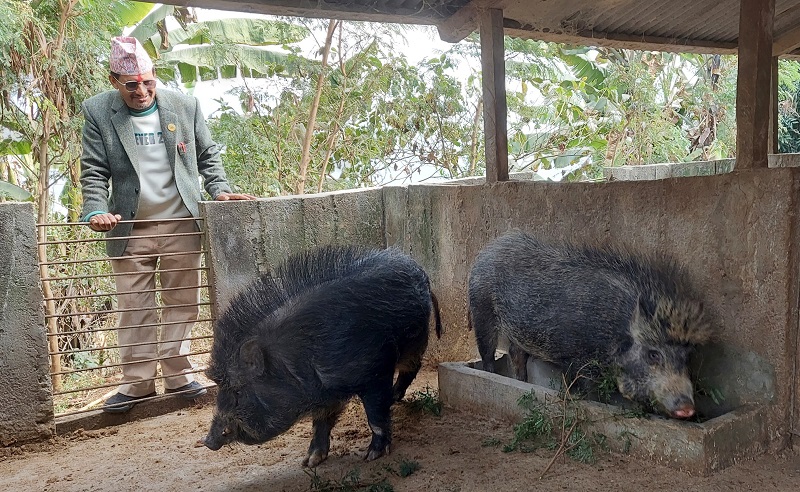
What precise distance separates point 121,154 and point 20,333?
4.44 ft

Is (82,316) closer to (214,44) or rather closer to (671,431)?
(214,44)

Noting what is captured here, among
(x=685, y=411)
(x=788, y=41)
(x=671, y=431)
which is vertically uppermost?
(x=788, y=41)

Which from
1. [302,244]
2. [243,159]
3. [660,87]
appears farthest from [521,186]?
[660,87]

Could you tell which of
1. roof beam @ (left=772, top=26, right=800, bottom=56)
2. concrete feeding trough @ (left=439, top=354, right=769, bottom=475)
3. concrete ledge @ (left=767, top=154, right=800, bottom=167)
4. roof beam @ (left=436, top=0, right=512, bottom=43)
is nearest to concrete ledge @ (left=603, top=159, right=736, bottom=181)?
concrete ledge @ (left=767, top=154, right=800, bottom=167)

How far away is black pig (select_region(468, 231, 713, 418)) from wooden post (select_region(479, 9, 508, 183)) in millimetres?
617

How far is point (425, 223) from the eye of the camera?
17.8 ft

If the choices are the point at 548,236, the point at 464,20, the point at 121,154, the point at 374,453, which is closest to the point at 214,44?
the point at 121,154

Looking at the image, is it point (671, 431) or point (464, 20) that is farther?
point (464, 20)

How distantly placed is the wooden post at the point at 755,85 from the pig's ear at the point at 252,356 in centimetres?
261

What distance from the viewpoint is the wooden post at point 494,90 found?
458cm

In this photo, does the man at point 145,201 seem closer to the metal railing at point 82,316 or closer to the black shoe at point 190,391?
the black shoe at point 190,391

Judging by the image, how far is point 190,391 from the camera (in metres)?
4.87

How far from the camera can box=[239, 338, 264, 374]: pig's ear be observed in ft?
10.8

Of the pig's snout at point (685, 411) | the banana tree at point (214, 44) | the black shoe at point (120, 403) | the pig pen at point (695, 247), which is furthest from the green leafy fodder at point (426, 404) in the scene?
the banana tree at point (214, 44)
